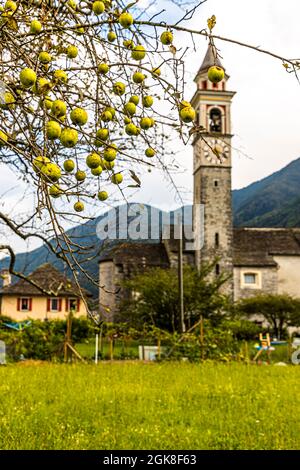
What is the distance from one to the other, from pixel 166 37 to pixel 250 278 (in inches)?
1168

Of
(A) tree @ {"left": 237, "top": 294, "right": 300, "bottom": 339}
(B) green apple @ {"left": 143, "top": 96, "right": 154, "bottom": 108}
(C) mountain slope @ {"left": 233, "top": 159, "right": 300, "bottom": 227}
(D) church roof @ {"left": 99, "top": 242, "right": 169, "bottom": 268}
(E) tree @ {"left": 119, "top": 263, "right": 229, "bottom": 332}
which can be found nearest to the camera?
(B) green apple @ {"left": 143, "top": 96, "right": 154, "bottom": 108}

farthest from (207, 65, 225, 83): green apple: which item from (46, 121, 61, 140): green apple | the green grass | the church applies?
the church

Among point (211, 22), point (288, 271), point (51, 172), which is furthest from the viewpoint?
point (288, 271)

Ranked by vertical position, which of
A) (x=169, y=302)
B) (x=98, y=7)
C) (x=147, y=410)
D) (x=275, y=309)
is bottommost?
(x=147, y=410)

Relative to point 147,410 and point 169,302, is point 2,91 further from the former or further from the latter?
point 169,302

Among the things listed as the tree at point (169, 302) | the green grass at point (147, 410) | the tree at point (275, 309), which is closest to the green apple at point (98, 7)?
the green grass at point (147, 410)

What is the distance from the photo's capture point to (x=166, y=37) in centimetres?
150

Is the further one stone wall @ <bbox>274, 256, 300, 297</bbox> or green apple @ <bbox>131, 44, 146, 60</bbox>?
stone wall @ <bbox>274, 256, 300, 297</bbox>

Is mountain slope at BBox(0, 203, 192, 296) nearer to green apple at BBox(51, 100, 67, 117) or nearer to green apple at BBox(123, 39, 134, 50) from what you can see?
green apple at BBox(123, 39, 134, 50)

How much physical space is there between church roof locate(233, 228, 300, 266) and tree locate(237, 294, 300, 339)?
7.63 ft

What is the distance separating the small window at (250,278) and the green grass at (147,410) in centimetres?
→ 2091

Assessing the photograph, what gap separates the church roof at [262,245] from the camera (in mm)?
30438

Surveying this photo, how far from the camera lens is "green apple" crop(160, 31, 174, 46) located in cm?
150

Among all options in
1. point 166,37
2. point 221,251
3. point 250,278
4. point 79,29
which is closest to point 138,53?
point 166,37
